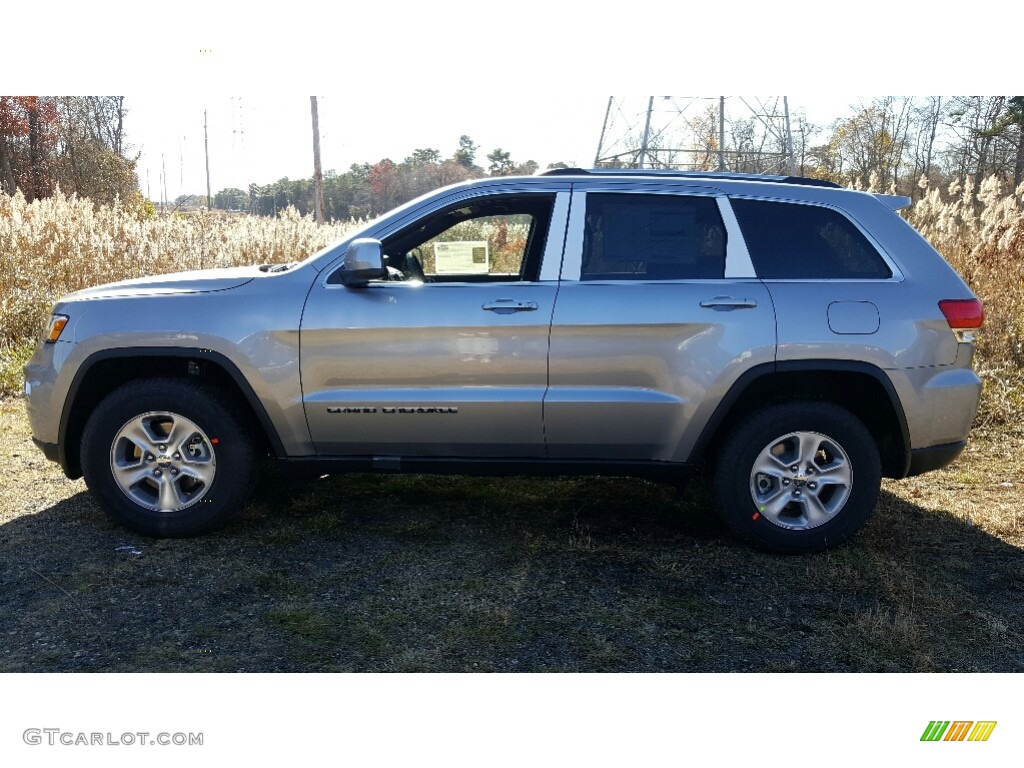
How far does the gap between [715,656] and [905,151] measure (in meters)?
16.7

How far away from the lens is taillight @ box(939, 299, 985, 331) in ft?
13.8

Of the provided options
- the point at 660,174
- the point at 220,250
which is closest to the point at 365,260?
the point at 660,174

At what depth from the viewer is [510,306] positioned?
4.25 m

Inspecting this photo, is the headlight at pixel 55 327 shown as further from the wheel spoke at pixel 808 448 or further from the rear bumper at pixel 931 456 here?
the rear bumper at pixel 931 456

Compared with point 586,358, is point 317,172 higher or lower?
higher

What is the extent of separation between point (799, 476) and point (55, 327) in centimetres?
385

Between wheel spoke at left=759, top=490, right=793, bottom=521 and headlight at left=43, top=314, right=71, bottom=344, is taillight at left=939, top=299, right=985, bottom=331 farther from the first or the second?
headlight at left=43, top=314, right=71, bottom=344

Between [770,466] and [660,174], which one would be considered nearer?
[770,466]

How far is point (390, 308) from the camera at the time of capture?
169 inches

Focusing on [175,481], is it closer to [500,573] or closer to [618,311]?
[500,573]

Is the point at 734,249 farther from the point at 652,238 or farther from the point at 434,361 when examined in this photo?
the point at 434,361

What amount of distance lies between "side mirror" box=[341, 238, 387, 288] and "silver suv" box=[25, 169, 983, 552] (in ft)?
0.03

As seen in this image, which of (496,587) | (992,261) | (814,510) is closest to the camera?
(496,587)

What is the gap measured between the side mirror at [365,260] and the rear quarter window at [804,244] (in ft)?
5.81
